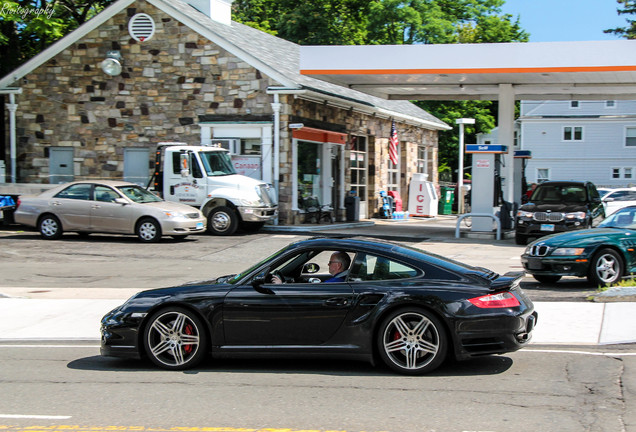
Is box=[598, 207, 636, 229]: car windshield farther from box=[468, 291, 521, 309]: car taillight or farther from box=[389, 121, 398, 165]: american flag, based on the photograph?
box=[389, 121, 398, 165]: american flag

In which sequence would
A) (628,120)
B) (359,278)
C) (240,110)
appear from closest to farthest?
(359,278) < (240,110) < (628,120)

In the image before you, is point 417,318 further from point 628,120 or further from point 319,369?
point 628,120

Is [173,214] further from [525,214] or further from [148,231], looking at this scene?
[525,214]

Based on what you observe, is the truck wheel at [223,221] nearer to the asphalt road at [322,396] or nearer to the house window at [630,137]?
the asphalt road at [322,396]

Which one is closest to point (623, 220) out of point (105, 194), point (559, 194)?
point (559, 194)

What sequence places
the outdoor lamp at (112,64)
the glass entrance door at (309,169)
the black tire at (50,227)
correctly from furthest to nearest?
the outdoor lamp at (112,64) → the glass entrance door at (309,169) → the black tire at (50,227)

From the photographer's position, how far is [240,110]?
24375mm

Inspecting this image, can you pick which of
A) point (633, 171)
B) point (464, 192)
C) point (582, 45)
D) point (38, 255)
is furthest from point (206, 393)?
point (633, 171)

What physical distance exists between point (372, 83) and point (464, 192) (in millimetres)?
15071

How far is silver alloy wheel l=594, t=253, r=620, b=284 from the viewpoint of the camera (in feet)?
40.8

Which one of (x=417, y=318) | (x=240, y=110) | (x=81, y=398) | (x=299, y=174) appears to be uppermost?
(x=240, y=110)

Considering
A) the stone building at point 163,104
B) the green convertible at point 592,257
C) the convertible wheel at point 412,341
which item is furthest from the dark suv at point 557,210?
the convertible wheel at point 412,341

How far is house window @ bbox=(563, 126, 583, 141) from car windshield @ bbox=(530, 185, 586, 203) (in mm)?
34455

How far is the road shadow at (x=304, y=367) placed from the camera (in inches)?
292
